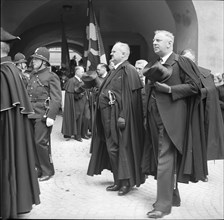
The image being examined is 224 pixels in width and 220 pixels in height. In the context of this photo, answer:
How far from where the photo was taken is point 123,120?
568 centimetres

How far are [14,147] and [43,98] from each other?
217 centimetres

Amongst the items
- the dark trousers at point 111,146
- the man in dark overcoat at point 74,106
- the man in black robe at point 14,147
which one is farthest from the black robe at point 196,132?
the man in dark overcoat at point 74,106

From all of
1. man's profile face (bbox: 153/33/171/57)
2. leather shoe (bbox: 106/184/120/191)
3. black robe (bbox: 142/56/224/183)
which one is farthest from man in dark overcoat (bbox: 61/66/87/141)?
man's profile face (bbox: 153/33/171/57)

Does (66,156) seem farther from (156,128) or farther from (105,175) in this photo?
(156,128)

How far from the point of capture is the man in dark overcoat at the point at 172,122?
487 cm

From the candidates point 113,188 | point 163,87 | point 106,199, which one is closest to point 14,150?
point 106,199

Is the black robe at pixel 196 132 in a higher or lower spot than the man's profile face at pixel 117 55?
lower

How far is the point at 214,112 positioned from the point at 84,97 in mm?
6904

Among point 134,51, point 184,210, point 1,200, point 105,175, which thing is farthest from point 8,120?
point 134,51

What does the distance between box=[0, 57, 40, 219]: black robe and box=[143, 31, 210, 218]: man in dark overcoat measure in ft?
4.41

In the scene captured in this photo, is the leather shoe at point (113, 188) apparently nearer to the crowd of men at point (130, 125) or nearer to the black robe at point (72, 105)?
the crowd of men at point (130, 125)

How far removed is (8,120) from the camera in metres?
4.49

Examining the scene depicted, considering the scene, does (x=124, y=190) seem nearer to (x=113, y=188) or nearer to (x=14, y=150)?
(x=113, y=188)

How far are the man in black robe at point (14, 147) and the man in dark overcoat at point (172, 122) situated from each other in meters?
1.35
